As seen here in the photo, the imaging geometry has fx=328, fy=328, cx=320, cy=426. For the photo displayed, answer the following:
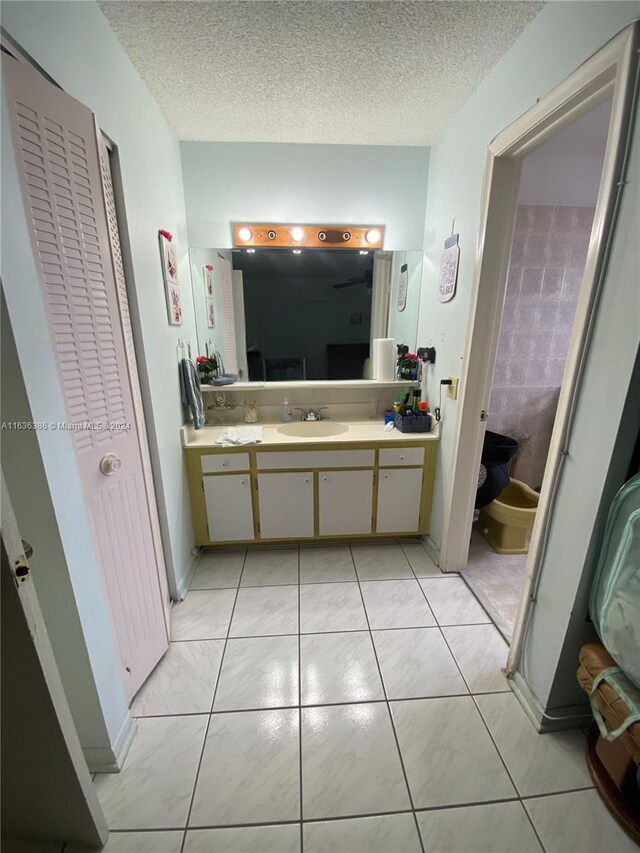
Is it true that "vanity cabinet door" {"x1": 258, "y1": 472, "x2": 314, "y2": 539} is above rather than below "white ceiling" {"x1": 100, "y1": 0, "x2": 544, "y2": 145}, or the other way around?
below

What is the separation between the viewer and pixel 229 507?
2010mm

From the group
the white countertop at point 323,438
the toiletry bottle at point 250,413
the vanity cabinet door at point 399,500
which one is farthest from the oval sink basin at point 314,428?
the vanity cabinet door at point 399,500

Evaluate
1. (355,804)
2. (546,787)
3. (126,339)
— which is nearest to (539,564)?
(546,787)

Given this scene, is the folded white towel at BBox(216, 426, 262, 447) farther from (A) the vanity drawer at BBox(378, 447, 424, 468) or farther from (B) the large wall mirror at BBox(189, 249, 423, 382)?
(A) the vanity drawer at BBox(378, 447, 424, 468)

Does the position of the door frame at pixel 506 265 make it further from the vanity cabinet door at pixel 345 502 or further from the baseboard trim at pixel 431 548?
the vanity cabinet door at pixel 345 502

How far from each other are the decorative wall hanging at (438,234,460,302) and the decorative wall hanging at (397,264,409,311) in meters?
0.38

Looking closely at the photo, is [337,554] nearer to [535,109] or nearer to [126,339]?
[126,339]

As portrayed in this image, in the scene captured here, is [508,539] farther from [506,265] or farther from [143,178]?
[143,178]

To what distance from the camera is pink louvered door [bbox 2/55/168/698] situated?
0.86 m

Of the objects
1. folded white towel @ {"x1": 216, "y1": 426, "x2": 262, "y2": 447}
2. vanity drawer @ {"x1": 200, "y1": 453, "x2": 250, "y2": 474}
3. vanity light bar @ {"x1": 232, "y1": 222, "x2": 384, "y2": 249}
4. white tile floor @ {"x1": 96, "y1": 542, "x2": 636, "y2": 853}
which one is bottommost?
white tile floor @ {"x1": 96, "y1": 542, "x2": 636, "y2": 853}

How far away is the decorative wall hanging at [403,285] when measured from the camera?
224 centimetres

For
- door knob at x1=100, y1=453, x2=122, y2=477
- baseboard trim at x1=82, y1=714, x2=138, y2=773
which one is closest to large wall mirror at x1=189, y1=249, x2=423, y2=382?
door knob at x1=100, y1=453, x2=122, y2=477

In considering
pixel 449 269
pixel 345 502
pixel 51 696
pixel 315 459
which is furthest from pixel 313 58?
pixel 51 696

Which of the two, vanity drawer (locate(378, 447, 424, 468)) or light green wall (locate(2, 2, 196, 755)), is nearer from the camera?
light green wall (locate(2, 2, 196, 755))
